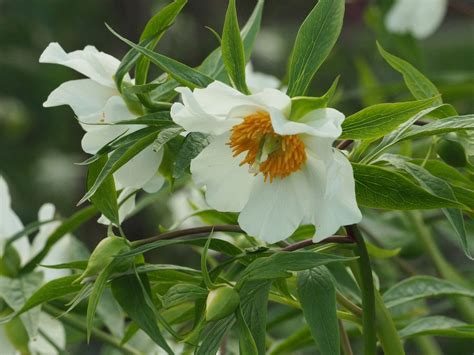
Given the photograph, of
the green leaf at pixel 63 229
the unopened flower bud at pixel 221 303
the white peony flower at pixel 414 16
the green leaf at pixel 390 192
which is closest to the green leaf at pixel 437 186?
the green leaf at pixel 390 192

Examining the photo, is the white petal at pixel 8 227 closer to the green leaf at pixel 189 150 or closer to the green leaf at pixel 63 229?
the green leaf at pixel 63 229

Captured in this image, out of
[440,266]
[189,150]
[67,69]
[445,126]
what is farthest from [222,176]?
[67,69]

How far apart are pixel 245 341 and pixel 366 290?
81 mm

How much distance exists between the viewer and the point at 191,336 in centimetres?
57

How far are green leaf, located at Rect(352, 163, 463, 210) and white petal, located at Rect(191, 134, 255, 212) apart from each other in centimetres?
7

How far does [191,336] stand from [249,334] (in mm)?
39

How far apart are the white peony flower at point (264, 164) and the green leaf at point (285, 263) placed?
0.01 meters

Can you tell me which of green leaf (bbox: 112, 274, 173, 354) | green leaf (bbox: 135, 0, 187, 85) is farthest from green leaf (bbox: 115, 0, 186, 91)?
green leaf (bbox: 112, 274, 173, 354)

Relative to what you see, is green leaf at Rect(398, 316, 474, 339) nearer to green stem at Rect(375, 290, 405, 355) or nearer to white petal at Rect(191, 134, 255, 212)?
green stem at Rect(375, 290, 405, 355)

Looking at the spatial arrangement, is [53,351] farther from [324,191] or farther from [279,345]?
[324,191]

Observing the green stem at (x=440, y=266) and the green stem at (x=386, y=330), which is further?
the green stem at (x=440, y=266)

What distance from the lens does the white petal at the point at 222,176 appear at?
575 millimetres

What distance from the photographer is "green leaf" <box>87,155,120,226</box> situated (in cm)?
59

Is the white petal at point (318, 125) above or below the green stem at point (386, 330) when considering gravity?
above
